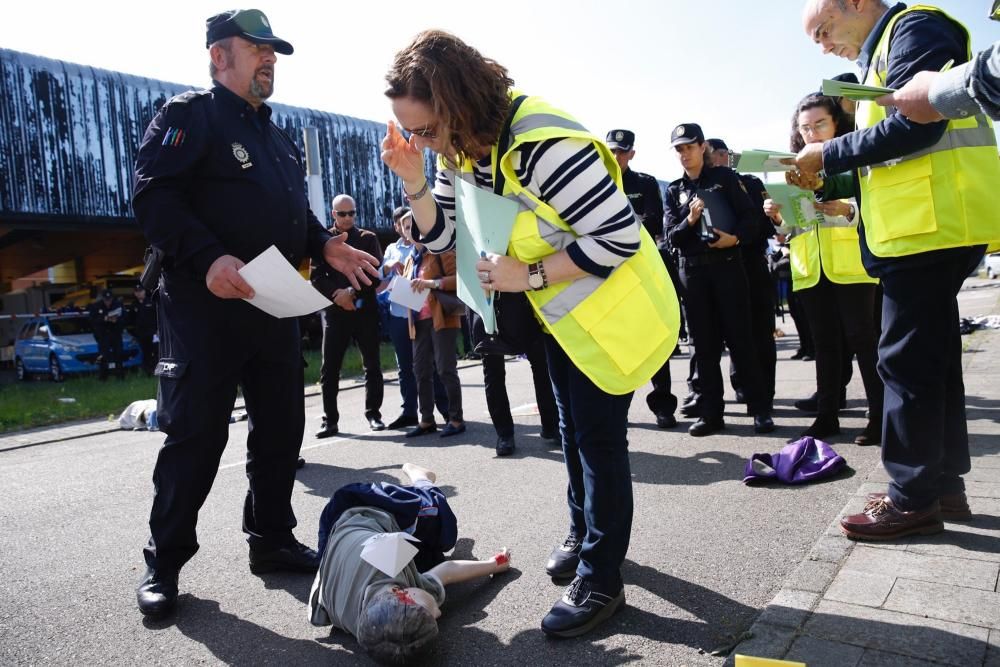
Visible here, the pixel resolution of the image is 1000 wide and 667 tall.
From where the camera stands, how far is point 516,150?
2404 mm

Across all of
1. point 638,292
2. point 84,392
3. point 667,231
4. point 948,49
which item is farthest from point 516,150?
point 84,392

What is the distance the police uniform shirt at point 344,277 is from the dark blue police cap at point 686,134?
2.69 metres

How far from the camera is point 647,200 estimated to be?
244 inches

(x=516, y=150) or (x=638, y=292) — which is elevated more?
(x=516, y=150)

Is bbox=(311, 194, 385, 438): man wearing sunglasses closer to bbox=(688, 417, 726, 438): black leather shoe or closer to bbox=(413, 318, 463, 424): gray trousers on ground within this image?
bbox=(413, 318, 463, 424): gray trousers on ground

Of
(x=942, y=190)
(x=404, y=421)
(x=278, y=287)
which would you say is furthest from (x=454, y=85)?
(x=404, y=421)

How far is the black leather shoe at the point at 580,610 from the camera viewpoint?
2535mm

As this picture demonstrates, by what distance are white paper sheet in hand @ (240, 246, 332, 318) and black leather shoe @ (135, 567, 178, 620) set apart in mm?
1178

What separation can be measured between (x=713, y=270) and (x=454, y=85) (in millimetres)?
3795

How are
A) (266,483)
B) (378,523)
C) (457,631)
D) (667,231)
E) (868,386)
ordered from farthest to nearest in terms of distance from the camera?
(667,231)
(868,386)
(266,483)
(378,523)
(457,631)

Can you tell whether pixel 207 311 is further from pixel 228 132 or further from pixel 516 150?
pixel 516 150

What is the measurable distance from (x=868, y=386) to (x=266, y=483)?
3830 millimetres

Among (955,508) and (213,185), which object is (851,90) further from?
(213,185)

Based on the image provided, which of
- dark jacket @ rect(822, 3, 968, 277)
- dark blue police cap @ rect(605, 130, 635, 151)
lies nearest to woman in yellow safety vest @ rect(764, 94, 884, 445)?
dark blue police cap @ rect(605, 130, 635, 151)
